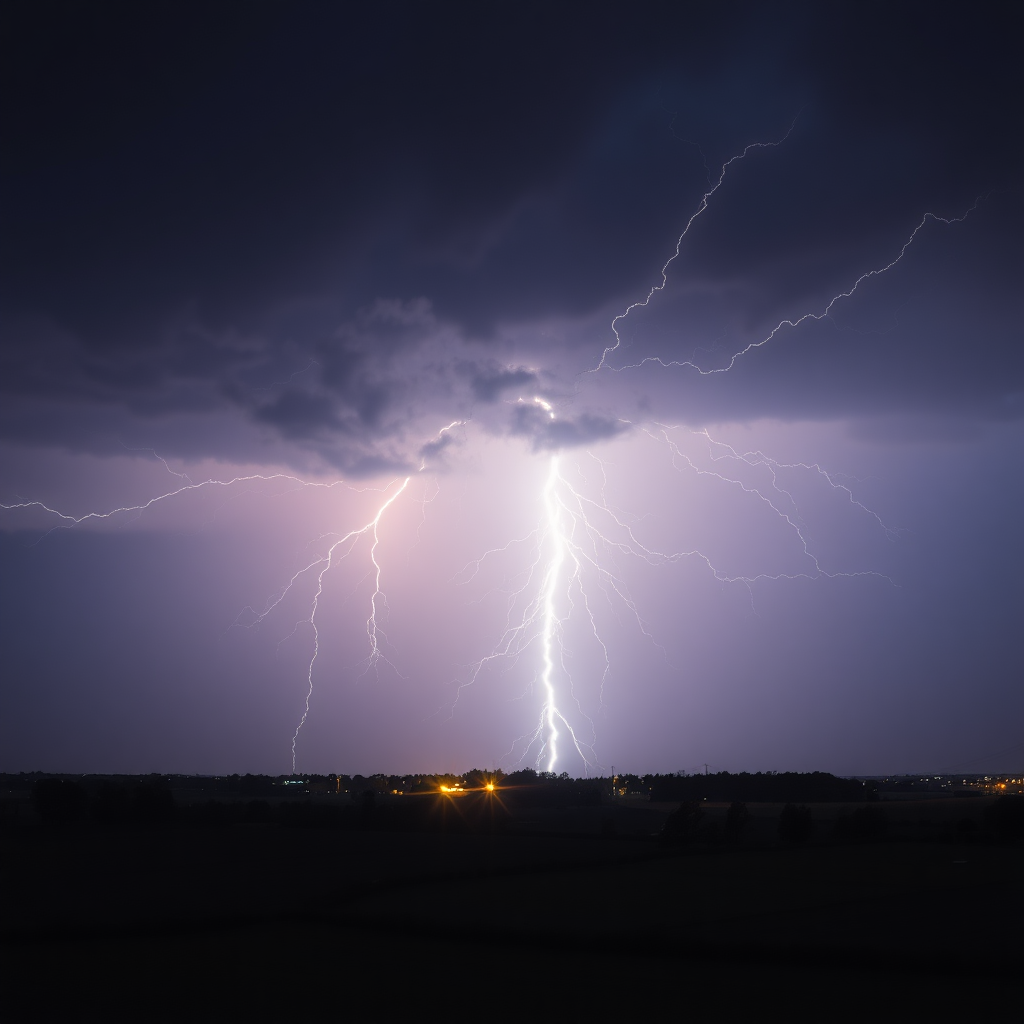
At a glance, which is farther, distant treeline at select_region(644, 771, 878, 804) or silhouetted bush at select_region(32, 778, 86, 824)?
distant treeline at select_region(644, 771, 878, 804)

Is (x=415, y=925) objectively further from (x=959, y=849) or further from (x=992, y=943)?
(x=959, y=849)

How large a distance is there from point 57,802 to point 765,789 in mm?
73559

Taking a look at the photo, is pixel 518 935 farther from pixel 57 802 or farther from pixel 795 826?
pixel 57 802

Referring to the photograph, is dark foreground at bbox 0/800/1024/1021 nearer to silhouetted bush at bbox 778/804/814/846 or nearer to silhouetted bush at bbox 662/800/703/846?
silhouetted bush at bbox 662/800/703/846

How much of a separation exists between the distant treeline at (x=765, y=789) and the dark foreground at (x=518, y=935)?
64.8m

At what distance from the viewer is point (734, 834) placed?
4675 cm

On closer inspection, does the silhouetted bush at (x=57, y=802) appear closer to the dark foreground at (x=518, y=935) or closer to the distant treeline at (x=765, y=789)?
the dark foreground at (x=518, y=935)

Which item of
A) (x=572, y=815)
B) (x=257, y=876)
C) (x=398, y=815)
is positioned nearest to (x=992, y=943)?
(x=257, y=876)

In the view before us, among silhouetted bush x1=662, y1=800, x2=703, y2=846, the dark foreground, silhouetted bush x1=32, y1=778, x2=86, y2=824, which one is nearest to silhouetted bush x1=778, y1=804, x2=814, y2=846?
silhouetted bush x1=662, y1=800, x2=703, y2=846

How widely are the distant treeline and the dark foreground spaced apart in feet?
212

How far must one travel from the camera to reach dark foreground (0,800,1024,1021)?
520 inches

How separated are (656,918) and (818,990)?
23.3ft

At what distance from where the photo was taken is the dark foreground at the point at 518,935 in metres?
13.2

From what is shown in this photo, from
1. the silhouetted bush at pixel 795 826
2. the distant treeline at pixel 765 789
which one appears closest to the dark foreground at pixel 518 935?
the silhouetted bush at pixel 795 826
